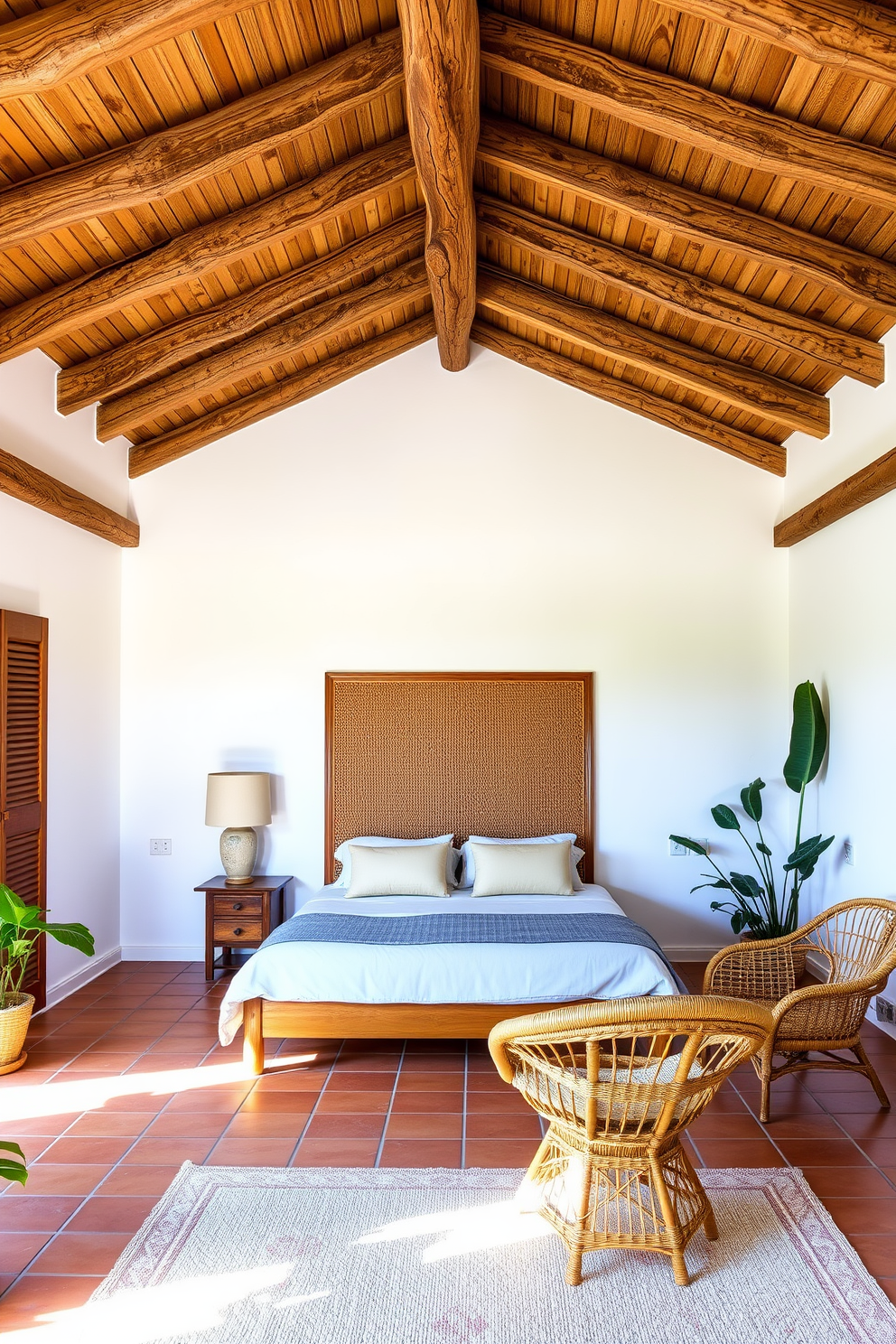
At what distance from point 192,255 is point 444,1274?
400 cm

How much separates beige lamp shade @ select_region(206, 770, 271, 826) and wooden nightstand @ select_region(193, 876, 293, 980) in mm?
379

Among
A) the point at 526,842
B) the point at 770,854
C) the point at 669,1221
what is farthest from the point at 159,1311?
the point at 770,854

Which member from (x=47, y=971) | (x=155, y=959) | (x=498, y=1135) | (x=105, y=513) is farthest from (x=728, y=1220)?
(x=105, y=513)

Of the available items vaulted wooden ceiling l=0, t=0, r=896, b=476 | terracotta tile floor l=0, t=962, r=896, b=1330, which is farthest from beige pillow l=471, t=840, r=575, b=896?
vaulted wooden ceiling l=0, t=0, r=896, b=476

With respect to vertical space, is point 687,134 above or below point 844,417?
above

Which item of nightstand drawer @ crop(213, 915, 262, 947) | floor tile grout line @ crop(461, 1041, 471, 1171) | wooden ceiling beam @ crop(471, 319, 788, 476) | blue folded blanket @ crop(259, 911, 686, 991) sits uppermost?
wooden ceiling beam @ crop(471, 319, 788, 476)

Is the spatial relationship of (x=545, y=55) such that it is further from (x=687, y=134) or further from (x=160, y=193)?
(x=160, y=193)

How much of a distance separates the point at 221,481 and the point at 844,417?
12.1 feet

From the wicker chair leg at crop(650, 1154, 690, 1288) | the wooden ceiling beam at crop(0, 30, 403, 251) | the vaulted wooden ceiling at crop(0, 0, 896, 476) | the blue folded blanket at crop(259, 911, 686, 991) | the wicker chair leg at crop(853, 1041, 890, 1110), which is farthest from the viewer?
the blue folded blanket at crop(259, 911, 686, 991)

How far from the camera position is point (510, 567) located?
5781mm

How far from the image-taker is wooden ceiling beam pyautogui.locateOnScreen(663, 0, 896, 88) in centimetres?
277

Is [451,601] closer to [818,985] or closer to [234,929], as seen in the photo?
[234,929]

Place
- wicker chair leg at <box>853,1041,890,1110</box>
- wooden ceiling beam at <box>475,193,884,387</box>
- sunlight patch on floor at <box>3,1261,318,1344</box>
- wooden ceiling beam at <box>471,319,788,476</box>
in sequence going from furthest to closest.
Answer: wooden ceiling beam at <box>471,319,788,476</box> → wooden ceiling beam at <box>475,193,884,387</box> → wicker chair leg at <box>853,1041,890,1110</box> → sunlight patch on floor at <box>3,1261,318,1344</box>

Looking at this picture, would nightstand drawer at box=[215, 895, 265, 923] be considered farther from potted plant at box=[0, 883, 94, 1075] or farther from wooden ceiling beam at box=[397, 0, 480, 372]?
wooden ceiling beam at box=[397, 0, 480, 372]
